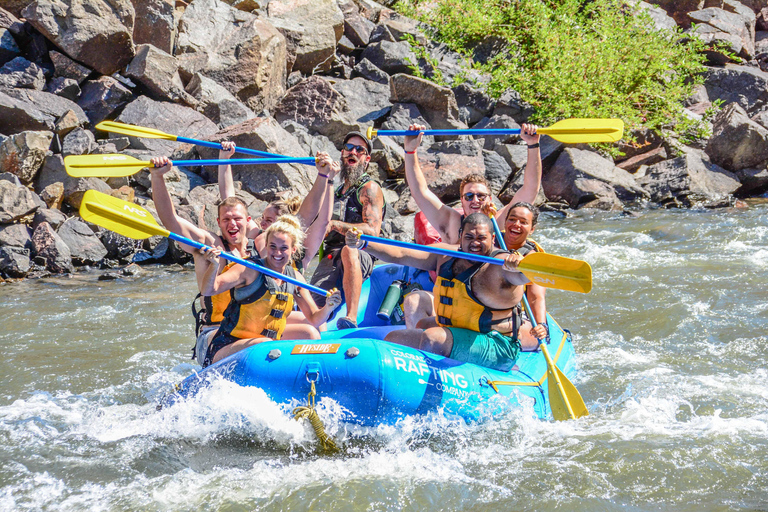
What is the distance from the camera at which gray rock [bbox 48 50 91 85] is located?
9.55 meters

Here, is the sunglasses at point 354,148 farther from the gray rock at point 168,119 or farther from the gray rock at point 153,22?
the gray rock at point 153,22

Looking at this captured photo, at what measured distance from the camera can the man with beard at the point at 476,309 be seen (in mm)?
3535

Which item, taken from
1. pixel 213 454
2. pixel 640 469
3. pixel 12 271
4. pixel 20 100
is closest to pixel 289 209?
pixel 213 454

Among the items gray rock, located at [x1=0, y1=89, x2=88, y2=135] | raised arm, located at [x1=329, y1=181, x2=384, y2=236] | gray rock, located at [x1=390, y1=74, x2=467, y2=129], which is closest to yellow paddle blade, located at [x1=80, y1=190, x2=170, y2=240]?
raised arm, located at [x1=329, y1=181, x2=384, y2=236]

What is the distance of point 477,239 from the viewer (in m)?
3.54

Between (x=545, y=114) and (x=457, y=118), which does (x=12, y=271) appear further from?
(x=545, y=114)

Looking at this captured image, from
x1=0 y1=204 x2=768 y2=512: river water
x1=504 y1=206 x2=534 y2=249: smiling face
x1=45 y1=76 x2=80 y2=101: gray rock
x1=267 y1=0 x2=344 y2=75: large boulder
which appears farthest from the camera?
x1=267 y1=0 x2=344 y2=75: large boulder

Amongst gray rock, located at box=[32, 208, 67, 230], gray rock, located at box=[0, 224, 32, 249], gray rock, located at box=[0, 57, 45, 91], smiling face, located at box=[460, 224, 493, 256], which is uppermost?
gray rock, located at box=[0, 57, 45, 91]

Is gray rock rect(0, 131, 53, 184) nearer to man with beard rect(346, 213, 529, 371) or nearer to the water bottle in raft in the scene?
the water bottle in raft

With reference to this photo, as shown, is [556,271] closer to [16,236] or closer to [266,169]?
[266,169]

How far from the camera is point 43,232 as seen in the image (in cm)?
737

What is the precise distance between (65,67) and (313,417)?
8300mm

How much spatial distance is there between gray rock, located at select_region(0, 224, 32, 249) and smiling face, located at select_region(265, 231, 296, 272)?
4860 millimetres

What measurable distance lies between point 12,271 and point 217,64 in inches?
196
